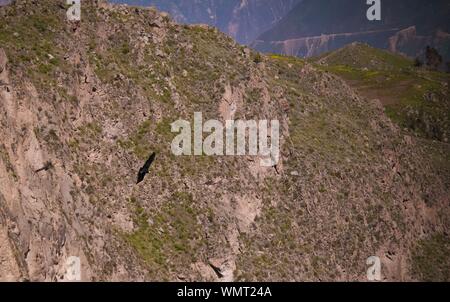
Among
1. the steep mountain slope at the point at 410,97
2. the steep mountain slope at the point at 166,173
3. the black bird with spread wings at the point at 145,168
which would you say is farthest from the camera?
the steep mountain slope at the point at 410,97

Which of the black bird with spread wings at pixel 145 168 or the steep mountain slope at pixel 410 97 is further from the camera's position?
the steep mountain slope at pixel 410 97

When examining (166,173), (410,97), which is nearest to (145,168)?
(166,173)

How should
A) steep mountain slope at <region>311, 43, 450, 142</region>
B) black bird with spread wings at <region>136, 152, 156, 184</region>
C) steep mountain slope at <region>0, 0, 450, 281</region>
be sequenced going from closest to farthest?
1. steep mountain slope at <region>0, 0, 450, 281</region>
2. black bird with spread wings at <region>136, 152, 156, 184</region>
3. steep mountain slope at <region>311, 43, 450, 142</region>

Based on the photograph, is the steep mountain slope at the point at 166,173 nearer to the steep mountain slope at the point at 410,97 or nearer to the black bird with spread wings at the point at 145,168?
the black bird with spread wings at the point at 145,168

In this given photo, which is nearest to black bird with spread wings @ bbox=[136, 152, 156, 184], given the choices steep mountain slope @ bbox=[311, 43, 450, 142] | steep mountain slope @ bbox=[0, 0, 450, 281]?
steep mountain slope @ bbox=[0, 0, 450, 281]

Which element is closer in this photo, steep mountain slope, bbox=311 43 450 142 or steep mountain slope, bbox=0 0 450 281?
steep mountain slope, bbox=0 0 450 281

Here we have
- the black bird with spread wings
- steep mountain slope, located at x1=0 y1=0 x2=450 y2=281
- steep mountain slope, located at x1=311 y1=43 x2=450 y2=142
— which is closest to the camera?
steep mountain slope, located at x1=0 y1=0 x2=450 y2=281

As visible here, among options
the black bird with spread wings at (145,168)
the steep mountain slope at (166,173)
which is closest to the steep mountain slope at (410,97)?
the steep mountain slope at (166,173)

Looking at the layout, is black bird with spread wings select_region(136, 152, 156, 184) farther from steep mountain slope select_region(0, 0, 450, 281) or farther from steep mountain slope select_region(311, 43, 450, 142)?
steep mountain slope select_region(311, 43, 450, 142)
